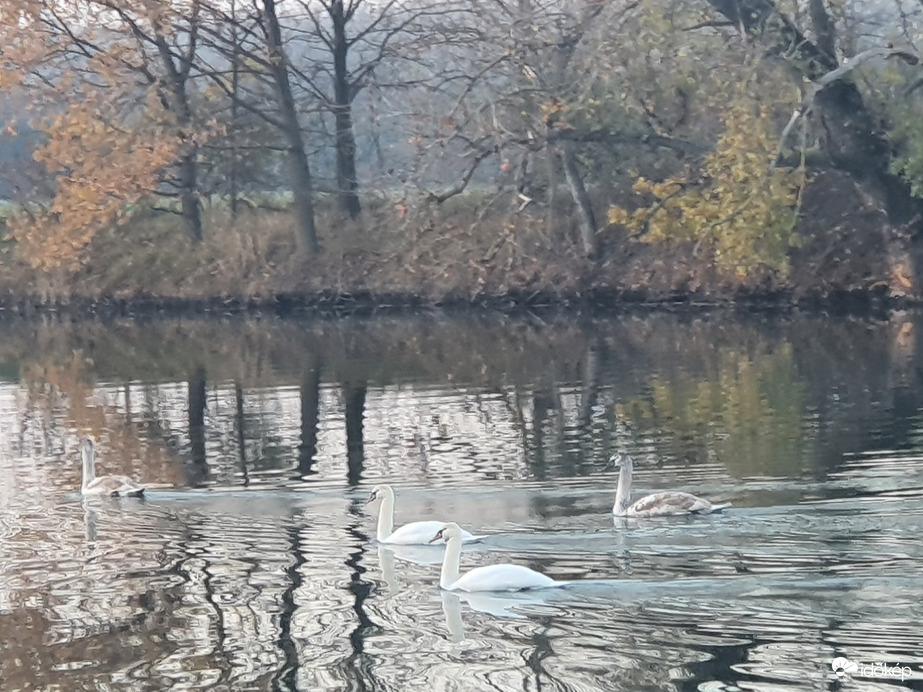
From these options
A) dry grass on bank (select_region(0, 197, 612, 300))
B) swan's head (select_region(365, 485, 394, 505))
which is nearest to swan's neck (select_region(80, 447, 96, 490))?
swan's head (select_region(365, 485, 394, 505))

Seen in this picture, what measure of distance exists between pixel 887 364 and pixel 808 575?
15099mm

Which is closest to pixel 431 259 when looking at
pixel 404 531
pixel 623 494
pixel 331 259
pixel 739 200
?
pixel 331 259

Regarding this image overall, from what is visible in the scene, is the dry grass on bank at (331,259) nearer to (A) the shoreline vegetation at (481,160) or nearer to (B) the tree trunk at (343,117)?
(A) the shoreline vegetation at (481,160)

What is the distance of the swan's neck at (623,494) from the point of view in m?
15.3

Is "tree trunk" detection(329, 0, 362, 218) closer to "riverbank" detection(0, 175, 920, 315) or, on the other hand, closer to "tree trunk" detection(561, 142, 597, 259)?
"riverbank" detection(0, 175, 920, 315)

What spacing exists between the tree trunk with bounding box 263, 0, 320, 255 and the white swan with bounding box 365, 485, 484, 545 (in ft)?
103

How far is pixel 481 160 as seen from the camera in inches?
1486

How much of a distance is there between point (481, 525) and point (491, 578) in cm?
294

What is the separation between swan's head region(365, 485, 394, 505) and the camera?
15.4 meters

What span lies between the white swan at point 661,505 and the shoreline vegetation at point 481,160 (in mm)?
16662

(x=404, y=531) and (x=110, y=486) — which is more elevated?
(x=110, y=486)

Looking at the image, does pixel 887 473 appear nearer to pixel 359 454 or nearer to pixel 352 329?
pixel 359 454

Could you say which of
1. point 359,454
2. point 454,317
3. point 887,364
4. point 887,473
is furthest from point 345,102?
point 887,473

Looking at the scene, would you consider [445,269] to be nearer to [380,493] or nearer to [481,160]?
[481,160]
